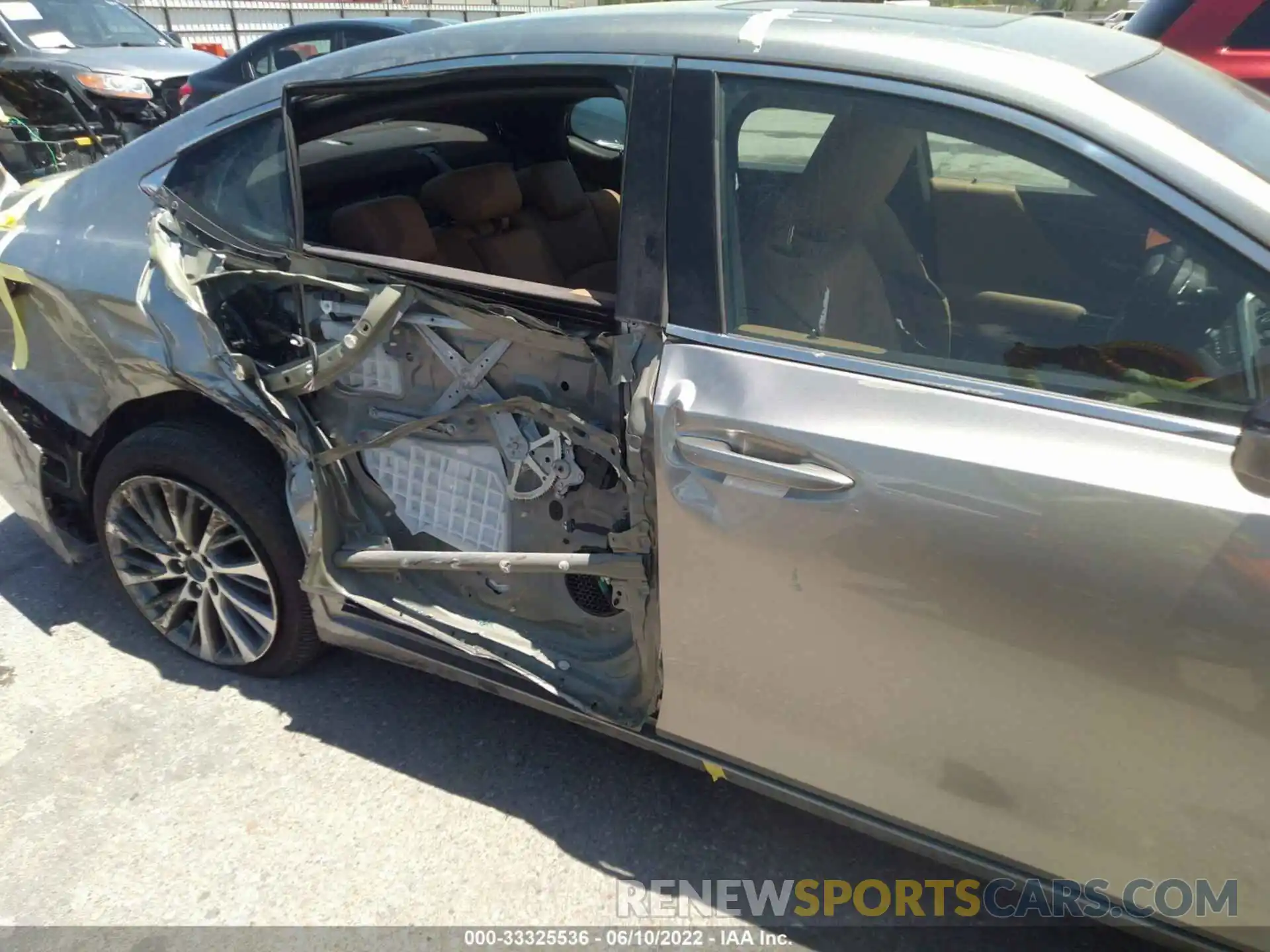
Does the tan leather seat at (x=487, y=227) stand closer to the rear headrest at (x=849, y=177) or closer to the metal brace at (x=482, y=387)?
the metal brace at (x=482, y=387)

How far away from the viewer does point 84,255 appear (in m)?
2.51

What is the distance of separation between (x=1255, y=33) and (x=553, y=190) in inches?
134

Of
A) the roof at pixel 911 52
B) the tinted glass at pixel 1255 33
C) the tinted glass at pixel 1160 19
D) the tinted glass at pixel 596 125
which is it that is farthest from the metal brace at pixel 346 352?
the tinted glass at pixel 1255 33

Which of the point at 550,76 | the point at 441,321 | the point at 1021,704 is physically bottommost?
the point at 1021,704

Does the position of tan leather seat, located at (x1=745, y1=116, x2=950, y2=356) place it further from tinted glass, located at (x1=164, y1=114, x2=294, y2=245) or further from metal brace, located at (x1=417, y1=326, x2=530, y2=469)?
tinted glass, located at (x1=164, y1=114, x2=294, y2=245)

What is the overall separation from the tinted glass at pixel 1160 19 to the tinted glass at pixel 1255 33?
0.26 m

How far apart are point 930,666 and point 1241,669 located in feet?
1.53

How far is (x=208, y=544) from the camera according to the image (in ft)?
8.54

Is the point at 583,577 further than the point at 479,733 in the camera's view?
No

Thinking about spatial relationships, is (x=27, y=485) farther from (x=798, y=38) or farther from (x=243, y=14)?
(x=243, y=14)

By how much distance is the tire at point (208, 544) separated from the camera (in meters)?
2.47

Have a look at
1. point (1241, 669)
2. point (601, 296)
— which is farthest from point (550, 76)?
point (1241, 669)

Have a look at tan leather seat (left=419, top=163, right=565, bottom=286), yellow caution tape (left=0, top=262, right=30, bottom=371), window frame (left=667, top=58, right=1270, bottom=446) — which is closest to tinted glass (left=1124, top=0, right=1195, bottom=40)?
tan leather seat (left=419, top=163, right=565, bottom=286)

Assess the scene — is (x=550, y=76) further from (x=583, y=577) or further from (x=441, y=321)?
(x=583, y=577)
